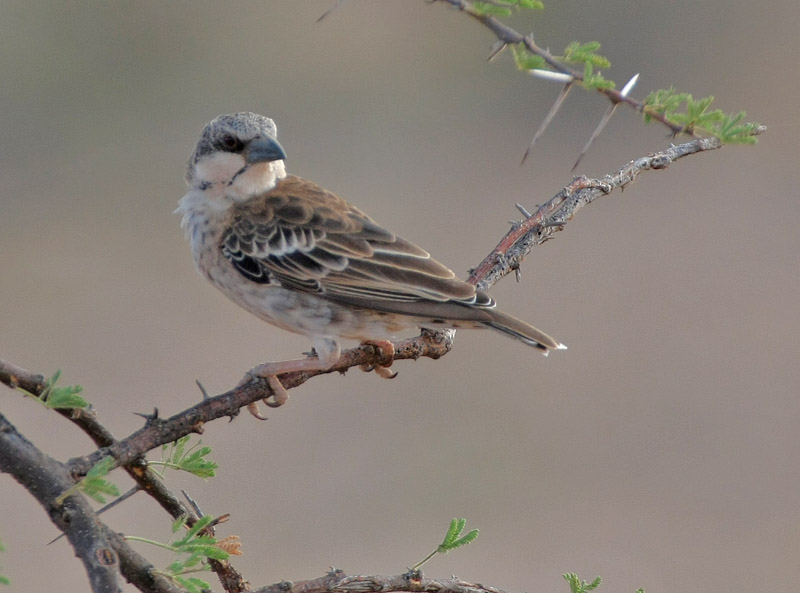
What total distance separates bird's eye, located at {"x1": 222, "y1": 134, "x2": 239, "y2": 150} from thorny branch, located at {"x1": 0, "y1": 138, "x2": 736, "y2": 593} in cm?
155

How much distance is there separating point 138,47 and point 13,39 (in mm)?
2023

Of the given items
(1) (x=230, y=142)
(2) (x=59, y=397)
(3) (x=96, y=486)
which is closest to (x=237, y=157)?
(1) (x=230, y=142)

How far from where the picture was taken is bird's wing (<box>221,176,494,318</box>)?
5.21 metres

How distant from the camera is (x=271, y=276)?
5.39m

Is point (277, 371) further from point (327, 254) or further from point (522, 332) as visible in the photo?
point (522, 332)

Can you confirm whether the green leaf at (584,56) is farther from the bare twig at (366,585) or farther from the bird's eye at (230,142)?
the bird's eye at (230,142)

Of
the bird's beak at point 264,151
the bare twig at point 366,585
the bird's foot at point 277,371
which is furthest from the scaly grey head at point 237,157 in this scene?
the bare twig at point 366,585

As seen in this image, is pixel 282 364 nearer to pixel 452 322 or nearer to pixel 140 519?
pixel 452 322

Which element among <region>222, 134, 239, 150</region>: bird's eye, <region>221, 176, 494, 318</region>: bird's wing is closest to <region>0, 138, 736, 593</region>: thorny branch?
<region>221, 176, 494, 318</region>: bird's wing

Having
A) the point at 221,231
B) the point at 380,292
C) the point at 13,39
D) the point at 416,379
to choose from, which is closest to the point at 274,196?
the point at 221,231

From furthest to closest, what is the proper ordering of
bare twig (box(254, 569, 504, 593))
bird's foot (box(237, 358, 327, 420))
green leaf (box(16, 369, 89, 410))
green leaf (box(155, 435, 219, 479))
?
bird's foot (box(237, 358, 327, 420)), green leaf (box(155, 435, 219, 479)), bare twig (box(254, 569, 504, 593)), green leaf (box(16, 369, 89, 410))

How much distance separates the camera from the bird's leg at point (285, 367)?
4634 mm

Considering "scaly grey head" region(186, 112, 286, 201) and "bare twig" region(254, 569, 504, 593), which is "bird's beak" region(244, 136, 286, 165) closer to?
"scaly grey head" region(186, 112, 286, 201)

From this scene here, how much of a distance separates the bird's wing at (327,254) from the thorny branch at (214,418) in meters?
0.39
